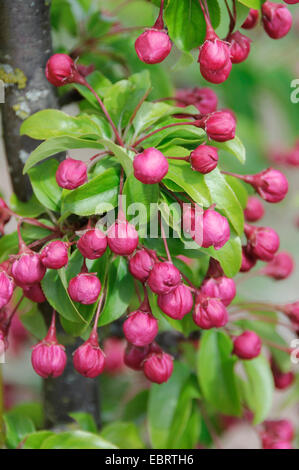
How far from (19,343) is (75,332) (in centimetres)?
74

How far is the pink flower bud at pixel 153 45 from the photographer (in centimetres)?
61

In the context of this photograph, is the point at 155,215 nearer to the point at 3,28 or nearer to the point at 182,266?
the point at 182,266

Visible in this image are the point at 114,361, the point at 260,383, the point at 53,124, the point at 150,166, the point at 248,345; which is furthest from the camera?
the point at 114,361

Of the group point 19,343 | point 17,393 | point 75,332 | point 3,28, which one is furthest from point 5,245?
point 17,393

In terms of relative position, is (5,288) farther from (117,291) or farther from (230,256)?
(230,256)

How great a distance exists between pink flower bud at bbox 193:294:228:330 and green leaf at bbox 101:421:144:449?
330mm

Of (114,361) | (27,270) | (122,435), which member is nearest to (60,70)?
(27,270)

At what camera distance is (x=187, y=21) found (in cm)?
64

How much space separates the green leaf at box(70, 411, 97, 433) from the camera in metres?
0.89

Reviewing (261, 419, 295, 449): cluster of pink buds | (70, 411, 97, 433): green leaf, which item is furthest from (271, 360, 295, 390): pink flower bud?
(70, 411, 97, 433): green leaf

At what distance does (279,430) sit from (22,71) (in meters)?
0.63

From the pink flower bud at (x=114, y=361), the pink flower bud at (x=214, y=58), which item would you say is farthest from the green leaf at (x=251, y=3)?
the pink flower bud at (x=114, y=361)

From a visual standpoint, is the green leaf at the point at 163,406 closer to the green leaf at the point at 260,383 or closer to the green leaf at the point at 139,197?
the green leaf at the point at 260,383

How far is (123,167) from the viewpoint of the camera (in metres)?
0.65
